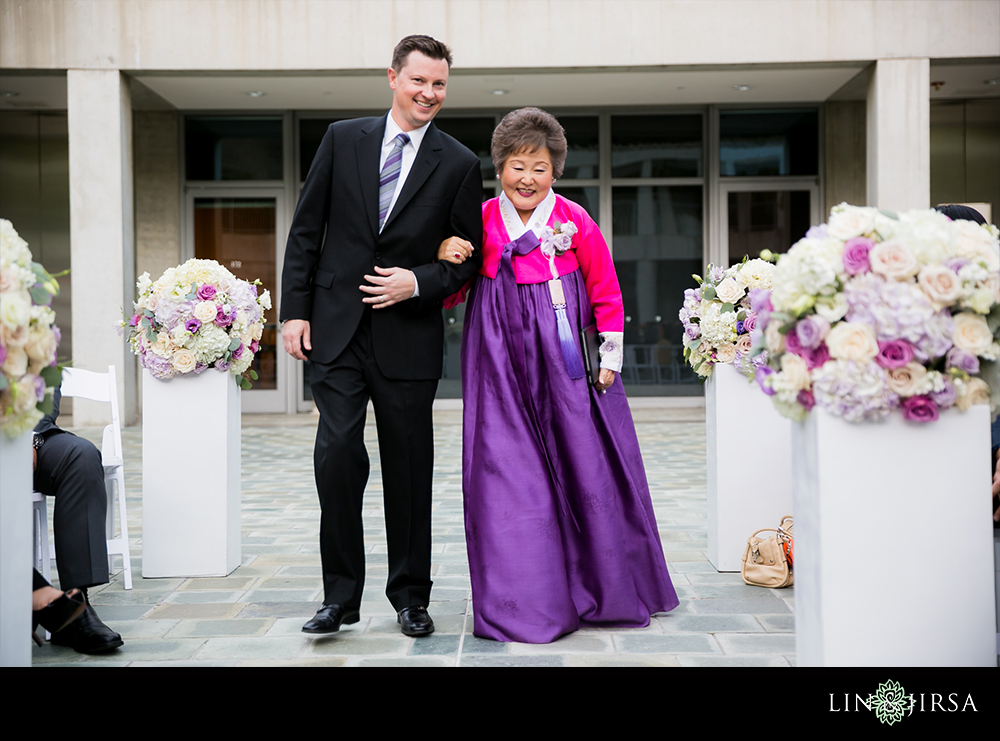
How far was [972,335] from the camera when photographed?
2.30 meters

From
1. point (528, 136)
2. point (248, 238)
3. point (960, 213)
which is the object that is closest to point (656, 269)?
point (248, 238)

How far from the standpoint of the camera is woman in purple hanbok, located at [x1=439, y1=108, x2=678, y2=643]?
11.2 ft

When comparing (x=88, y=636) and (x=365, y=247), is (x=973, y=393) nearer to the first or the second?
(x=365, y=247)

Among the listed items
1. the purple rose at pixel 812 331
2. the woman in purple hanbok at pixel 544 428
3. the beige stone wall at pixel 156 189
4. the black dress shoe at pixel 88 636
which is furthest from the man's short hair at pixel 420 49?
the beige stone wall at pixel 156 189

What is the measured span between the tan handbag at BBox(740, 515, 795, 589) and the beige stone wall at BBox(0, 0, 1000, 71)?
7.75 meters

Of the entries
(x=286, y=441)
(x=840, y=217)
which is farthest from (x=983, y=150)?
(x=840, y=217)

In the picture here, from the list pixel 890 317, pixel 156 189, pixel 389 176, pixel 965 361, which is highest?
pixel 156 189

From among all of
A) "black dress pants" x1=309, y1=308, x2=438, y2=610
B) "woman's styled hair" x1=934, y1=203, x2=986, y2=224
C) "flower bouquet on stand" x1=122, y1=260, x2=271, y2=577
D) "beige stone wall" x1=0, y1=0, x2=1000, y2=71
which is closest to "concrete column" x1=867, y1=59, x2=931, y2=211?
"beige stone wall" x1=0, y1=0, x2=1000, y2=71

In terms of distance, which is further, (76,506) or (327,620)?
(76,506)

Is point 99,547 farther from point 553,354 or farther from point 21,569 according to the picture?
point 553,354

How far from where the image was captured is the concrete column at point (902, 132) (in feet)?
34.5

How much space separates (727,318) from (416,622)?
2.03 meters

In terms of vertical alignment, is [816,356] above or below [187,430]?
above

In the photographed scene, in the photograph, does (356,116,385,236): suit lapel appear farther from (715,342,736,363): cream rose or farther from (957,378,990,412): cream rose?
(957,378,990,412): cream rose
